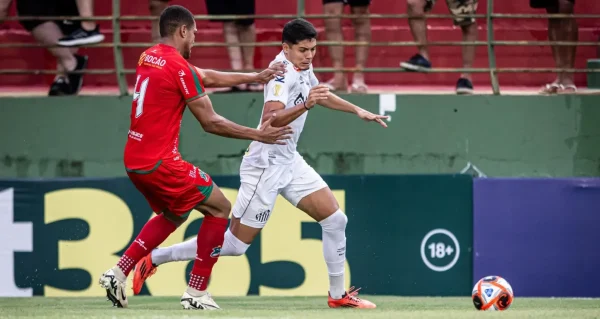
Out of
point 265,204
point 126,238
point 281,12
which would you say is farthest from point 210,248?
point 281,12

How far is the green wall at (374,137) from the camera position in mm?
10805

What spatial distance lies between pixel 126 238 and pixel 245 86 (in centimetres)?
192

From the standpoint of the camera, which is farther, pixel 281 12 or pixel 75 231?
pixel 281 12

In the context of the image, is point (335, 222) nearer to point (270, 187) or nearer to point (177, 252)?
point (270, 187)

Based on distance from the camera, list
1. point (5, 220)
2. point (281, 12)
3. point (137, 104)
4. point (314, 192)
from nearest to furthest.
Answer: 1. point (137, 104)
2. point (314, 192)
3. point (5, 220)
4. point (281, 12)

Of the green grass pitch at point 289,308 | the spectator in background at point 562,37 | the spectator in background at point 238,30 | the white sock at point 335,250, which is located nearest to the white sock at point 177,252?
the green grass pitch at point 289,308

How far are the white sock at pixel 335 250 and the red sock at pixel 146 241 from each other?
49.1 inches

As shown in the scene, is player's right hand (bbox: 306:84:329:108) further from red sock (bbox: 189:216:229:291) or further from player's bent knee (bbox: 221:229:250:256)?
player's bent knee (bbox: 221:229:250:256)

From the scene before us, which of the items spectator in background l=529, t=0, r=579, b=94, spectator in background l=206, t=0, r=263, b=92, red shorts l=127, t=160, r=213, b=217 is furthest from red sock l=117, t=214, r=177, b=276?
spectator in background l=529, t=0, r=579, b=94

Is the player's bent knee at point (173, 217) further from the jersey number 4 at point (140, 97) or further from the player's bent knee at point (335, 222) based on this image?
the player's bent knee at point (335, 222)

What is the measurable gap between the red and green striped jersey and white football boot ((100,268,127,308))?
0.82 metres

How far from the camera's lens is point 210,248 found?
26.9 ft

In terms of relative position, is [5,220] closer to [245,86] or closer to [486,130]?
[245,86]

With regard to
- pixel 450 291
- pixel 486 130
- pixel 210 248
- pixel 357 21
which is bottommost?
pixel 450 291
